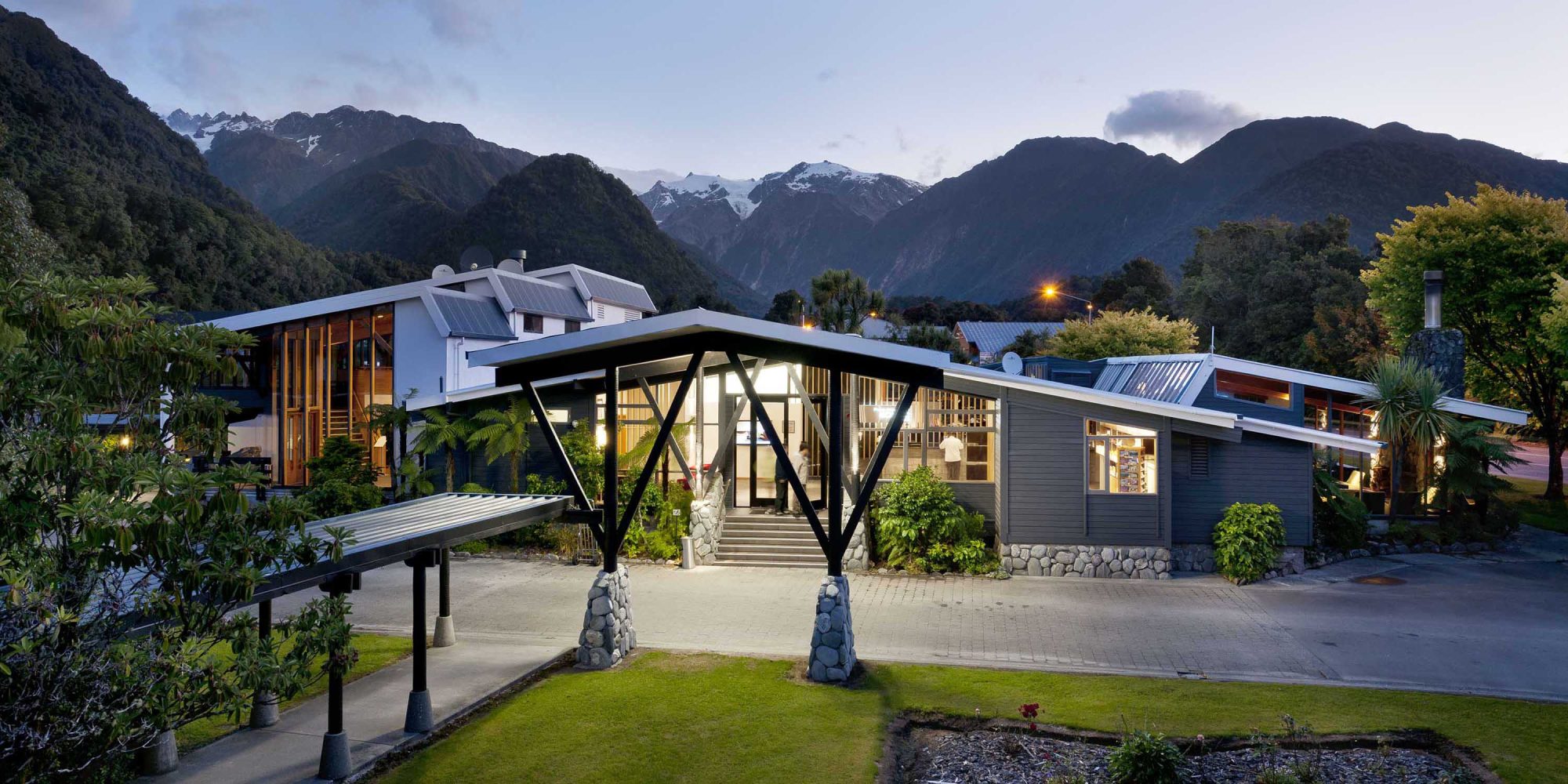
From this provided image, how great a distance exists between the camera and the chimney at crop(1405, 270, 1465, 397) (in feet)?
71.6

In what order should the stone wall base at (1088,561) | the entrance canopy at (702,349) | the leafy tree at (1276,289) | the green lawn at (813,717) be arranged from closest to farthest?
the green lawn at (813,717) → the entrance canopy at (702,349) → the stone wall base at (1088,561) → the leafy tree at (1276,289)

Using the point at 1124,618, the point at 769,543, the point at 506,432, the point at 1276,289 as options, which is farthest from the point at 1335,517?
the point at 1276,289

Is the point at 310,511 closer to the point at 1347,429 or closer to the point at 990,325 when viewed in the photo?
the point at 1347,429

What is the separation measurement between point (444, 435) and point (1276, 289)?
39535 mm

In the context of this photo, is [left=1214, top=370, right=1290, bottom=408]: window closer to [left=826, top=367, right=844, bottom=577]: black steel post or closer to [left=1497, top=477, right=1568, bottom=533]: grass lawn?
[left=1497, top=477, right=1568, bottom=533]: grass lawn

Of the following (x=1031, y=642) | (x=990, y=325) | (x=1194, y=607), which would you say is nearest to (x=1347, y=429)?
(x=1194, y=607)

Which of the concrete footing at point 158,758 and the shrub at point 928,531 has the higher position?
the shrub at point 928,531

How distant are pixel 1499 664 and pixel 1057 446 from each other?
7005mm

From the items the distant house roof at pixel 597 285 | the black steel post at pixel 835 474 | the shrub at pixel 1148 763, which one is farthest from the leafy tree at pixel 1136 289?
the shrub at pixel 1148 763

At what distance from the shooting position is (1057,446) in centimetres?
1638

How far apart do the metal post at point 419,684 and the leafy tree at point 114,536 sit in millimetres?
2981

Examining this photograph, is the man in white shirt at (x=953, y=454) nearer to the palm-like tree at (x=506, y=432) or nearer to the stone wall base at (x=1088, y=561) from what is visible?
the stone wall base at (x=1088, y=561)

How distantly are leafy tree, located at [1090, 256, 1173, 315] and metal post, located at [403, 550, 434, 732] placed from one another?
63445 mm

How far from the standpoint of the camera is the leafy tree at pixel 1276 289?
3888 cm
